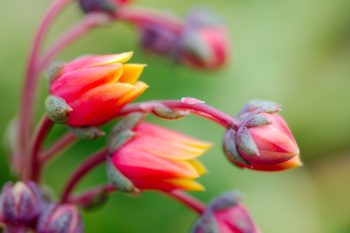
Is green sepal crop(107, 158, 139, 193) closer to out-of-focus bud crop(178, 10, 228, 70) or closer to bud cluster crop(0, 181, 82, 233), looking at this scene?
bud cluster crop(0, 181, 82, 233)

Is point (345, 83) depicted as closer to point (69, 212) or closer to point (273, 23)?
point (273, 23)

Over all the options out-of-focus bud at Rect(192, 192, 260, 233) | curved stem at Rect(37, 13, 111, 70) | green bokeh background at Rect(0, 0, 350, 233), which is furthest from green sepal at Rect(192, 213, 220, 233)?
green bokeh background at Rect(0, 0, 350, 233)

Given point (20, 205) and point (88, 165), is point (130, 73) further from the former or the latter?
point (20, 205)

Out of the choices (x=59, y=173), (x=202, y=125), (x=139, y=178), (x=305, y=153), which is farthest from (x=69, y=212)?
(x=305, y=153)

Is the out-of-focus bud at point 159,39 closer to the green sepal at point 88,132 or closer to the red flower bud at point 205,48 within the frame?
the red flower bud at point 205,48

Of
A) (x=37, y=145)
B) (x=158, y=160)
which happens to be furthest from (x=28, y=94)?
(x=158, y=160)
